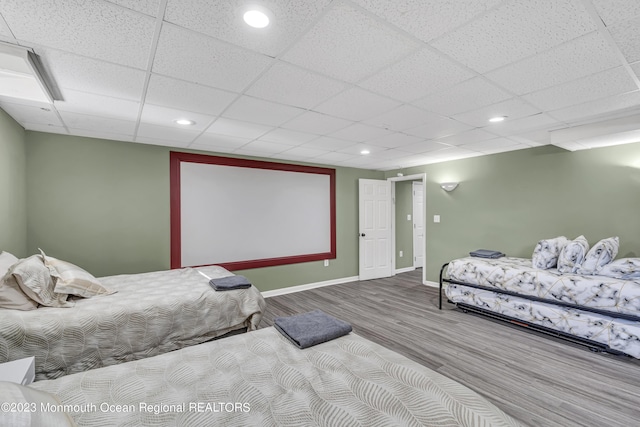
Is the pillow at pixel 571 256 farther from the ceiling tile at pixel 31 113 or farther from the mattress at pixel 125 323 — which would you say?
the ceiling tile at pixel 31 113

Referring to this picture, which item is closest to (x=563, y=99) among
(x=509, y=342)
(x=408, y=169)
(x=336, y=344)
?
(x=509, y=342)

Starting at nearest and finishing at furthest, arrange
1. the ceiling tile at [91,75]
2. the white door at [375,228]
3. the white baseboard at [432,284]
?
Answer: the ceiling tile at [91,75] < the white baseboard at [432,284] < the white door at [375,228]

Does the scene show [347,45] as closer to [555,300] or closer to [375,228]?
[555,300]

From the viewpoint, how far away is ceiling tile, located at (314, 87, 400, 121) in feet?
7.75

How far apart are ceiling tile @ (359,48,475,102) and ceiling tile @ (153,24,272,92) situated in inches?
34.0

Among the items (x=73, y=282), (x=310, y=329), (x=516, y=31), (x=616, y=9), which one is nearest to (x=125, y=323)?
(x=73, y=282)

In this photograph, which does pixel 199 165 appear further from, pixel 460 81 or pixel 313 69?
pixel 460 81

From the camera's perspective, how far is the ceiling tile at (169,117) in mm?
2678

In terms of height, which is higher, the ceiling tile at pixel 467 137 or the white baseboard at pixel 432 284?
the ceiling tile at pixel 467 137

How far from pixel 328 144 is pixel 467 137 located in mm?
1880

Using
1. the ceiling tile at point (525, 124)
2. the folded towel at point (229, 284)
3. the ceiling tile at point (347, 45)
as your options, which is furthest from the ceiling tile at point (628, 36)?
the folded towel at point (229, 284)

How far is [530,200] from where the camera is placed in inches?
170

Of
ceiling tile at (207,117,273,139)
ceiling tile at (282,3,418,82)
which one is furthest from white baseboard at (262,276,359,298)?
ceiling tile at (282,3,418,82)

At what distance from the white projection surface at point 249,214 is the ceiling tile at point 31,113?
152 centimetres
